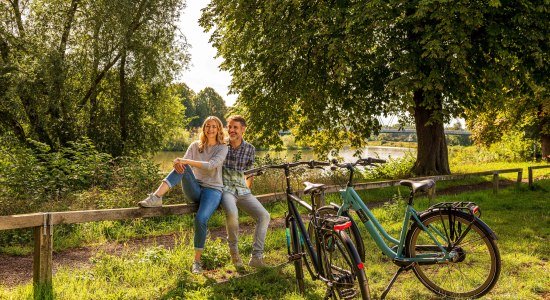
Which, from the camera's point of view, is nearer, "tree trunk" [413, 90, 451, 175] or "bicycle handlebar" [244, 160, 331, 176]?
"bicycle handlebar" [244, 160, 331, 176]

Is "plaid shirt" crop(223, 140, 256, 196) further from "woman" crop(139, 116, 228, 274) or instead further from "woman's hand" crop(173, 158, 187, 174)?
"woman's hand" crop(173, 158, 187, 174)

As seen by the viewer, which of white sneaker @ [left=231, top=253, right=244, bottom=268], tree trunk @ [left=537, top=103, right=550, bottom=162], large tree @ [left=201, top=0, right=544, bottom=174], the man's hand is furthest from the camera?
tree trunk @ [left=537, top=103, right=550, bottom=162]

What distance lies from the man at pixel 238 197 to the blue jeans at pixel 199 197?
0.17m

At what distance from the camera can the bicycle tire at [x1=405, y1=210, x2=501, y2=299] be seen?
4.12m

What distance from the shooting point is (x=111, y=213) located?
4.47 m

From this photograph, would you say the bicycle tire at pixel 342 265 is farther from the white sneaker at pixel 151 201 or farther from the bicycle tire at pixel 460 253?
the white sneaker at pixel 151 201

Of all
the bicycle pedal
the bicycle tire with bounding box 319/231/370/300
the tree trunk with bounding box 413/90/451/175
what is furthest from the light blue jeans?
the tree trunk with bounding box 413/90/451/175

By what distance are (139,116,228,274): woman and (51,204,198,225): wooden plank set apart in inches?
3.1

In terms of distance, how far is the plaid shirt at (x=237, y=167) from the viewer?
5.20 meters

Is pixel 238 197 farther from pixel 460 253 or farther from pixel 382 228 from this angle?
pixel 460 253

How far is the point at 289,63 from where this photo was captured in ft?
48.2

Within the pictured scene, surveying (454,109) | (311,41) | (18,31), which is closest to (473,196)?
(454,109)

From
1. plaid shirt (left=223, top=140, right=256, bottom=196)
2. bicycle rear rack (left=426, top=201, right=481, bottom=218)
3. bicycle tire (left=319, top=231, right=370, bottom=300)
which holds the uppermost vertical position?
plaid shirt (left=223, top=140, right=256, bottom=196)

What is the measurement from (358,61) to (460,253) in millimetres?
10031
